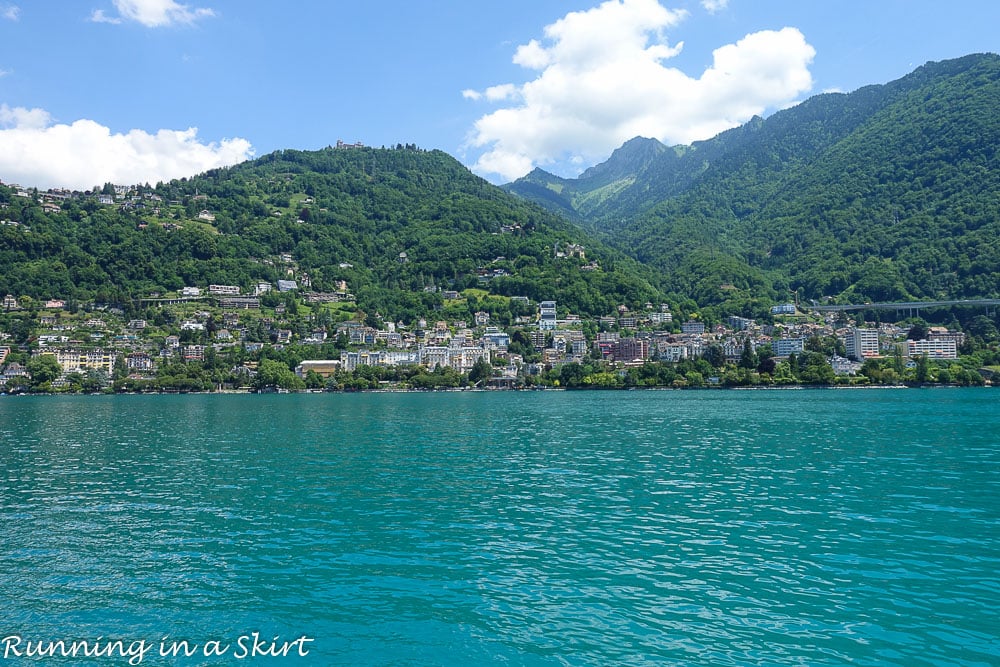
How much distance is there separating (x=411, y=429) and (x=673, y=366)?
83.1 metres

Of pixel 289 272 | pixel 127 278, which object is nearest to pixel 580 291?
pixel 289 272

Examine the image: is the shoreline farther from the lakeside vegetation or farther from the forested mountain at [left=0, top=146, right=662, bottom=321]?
the forested mountain at [left=0, top=146, right=662, bottom=321]

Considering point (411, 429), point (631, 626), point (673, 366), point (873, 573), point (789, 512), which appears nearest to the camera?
point (631, 626)

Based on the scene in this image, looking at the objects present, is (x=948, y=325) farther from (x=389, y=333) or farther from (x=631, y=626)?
(x=631, y=626)

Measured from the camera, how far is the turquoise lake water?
32.0ft

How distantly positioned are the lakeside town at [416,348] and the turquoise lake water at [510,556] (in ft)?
281

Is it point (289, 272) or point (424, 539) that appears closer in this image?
point (424, 539)

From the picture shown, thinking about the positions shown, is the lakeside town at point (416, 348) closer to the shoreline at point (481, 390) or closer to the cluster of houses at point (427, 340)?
the cluster of houses at point (427, 340)

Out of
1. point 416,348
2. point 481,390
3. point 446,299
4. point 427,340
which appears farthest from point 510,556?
point 446,299

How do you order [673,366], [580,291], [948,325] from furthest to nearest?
[580,291] → [948,325] → [673,366]

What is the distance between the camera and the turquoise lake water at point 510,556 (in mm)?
9750

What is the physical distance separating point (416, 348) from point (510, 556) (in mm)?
124280

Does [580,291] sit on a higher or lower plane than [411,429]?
higher

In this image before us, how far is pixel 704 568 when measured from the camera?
12.9 m
